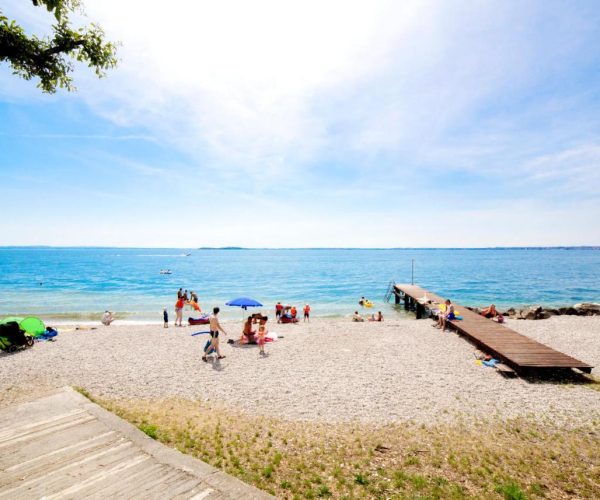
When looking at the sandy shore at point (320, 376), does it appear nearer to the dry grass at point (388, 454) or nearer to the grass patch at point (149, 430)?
the dry grass at point (388, 454)

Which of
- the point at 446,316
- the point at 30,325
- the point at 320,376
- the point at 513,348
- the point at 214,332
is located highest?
the point at 214,332

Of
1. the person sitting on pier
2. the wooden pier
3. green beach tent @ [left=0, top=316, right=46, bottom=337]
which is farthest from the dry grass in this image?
green beach tent @ [left=0, top=316, right=46, bottom=337]

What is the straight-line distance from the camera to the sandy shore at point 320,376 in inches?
390

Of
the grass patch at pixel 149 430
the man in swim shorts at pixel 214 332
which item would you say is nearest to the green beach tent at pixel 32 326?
the man in swim shorts at pixel 214 332

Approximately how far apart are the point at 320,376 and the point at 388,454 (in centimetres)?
560

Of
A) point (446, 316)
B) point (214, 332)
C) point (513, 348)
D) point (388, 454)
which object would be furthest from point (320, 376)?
point (446, 316)

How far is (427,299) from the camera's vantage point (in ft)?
102

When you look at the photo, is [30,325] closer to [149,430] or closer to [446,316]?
[149,430]

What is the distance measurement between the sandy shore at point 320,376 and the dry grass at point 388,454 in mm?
970

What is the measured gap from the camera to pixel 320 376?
12602mm

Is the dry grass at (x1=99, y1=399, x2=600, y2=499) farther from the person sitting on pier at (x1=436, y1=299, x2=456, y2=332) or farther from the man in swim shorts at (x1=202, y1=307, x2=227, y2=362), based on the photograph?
the person sitting on pier at (x1=436, y1=299, x2=456, y2=332)

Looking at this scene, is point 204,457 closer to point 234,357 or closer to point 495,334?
point 234,357

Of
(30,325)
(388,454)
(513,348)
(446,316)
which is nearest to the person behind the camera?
(388,454)

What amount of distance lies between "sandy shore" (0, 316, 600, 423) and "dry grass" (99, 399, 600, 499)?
970 millimetres
